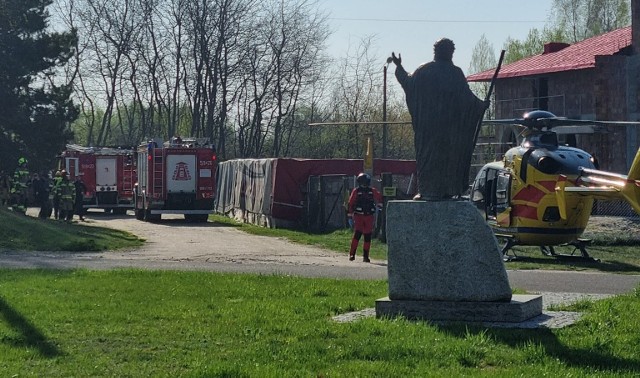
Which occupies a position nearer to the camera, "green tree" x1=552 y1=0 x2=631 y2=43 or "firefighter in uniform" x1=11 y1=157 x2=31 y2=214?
"firefighter in uniform" x1=11 y1=157 x2=31 y2=214

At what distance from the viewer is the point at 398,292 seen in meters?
11.0

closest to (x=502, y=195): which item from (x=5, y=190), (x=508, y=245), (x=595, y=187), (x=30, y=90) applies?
(x=508, y=245)

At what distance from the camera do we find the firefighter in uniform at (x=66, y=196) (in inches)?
1437

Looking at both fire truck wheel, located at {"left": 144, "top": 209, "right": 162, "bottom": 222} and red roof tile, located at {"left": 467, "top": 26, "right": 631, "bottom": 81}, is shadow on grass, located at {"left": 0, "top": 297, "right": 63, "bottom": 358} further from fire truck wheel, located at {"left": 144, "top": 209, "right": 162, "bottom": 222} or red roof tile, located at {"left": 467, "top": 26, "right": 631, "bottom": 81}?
red roof tile, located at {"left": 467, "top": 26, "right": 631, "bottom": 81}

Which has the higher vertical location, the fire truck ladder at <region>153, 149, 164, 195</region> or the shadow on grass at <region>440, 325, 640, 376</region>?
the fire truck ladder at <region>153, 149, 164, 195</region>

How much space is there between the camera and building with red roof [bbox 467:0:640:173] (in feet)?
134

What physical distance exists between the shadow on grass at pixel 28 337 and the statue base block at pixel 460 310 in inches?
133

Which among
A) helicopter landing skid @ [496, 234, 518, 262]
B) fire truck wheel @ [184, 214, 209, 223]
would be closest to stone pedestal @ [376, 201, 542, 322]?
helicopter landing skid @ [496, 234, 518, 262]

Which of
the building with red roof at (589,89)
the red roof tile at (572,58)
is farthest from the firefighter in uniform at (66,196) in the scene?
the red roof tile at (572,58)

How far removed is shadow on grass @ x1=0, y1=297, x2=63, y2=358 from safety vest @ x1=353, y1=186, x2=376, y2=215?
11.5 m

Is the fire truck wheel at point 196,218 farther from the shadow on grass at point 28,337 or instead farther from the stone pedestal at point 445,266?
the stone pedestal at point 445,266

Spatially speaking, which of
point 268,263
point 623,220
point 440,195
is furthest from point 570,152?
point 440,195

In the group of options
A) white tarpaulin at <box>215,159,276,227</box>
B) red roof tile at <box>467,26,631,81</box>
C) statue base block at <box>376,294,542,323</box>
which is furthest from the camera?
red roof tile at <box>467,26,631,81</box>

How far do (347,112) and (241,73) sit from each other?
22.8 feet
